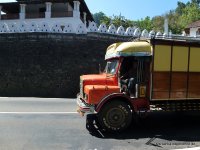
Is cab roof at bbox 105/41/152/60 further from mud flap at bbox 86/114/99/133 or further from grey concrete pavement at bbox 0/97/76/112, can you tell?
grey concrete pavement at bbox 0/97/76/112

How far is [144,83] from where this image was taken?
10164 millimetres

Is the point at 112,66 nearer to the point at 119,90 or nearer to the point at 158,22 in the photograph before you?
the point at 119,90

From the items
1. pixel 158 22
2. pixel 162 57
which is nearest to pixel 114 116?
pixel 162 57

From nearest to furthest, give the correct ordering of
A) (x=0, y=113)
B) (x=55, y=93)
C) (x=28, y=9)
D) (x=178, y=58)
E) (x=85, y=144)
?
(x=85, y=144)
(x=178, y=58)
(x=0, y=113)
(x=55, y=93)
(x=28, y=9)

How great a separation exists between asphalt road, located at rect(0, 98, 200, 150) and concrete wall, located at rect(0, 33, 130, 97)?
414 inches

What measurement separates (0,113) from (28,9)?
30.3m

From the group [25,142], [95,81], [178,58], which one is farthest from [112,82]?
[25,142]

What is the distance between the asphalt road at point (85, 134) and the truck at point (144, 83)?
1.86 feet

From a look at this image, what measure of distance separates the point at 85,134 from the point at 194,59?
3.75m

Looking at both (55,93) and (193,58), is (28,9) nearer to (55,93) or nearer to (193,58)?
(55,93)

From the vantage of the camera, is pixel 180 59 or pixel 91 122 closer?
pixel 180 59

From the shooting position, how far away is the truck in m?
9.76

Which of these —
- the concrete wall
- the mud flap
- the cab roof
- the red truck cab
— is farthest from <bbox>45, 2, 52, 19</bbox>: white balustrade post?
the cab roof

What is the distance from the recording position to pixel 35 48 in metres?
24.2
